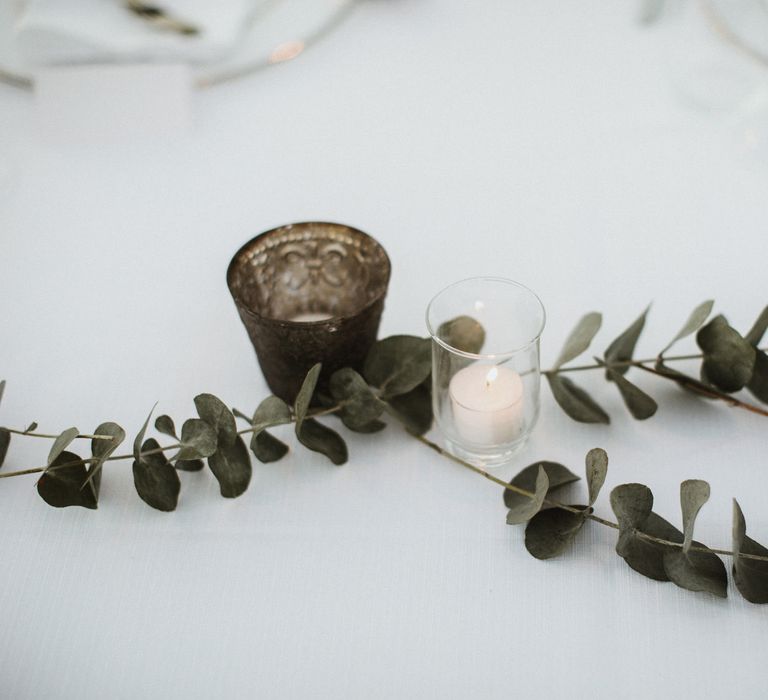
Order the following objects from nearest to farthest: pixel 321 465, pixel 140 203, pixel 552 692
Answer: pixel 552 692 < pixel 321 465 < pixel 140 203

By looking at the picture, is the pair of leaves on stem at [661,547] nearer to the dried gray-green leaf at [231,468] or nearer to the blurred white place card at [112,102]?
the dried gray-green leaf at [231,468]

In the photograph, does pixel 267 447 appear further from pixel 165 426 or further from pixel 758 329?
pixel 758 329

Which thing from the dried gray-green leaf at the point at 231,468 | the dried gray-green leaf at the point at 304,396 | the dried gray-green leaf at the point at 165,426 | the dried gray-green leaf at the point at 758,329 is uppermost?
the dried gray-green leaf at the point at 758,329

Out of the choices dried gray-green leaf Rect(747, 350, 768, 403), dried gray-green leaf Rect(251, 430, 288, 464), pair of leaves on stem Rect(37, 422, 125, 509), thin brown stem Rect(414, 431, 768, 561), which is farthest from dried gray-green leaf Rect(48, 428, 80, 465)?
dried gray-green leaf Rect(747, 350, 768, 403)

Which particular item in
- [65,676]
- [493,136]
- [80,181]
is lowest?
[65,676]

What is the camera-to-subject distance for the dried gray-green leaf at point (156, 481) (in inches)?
20.6

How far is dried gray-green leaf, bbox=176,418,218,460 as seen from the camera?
0.51m

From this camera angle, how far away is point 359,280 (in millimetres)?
630

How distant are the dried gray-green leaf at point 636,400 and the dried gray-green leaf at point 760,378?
62mm

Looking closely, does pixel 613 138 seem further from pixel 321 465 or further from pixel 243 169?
pixel 321 465

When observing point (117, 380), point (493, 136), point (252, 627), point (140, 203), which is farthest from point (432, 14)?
point (252, 627)

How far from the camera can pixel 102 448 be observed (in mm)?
519

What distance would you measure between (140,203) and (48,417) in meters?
0.26

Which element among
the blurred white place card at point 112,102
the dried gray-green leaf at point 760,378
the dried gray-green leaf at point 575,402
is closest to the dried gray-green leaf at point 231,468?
the dried gray-green leaf at point 575,402
